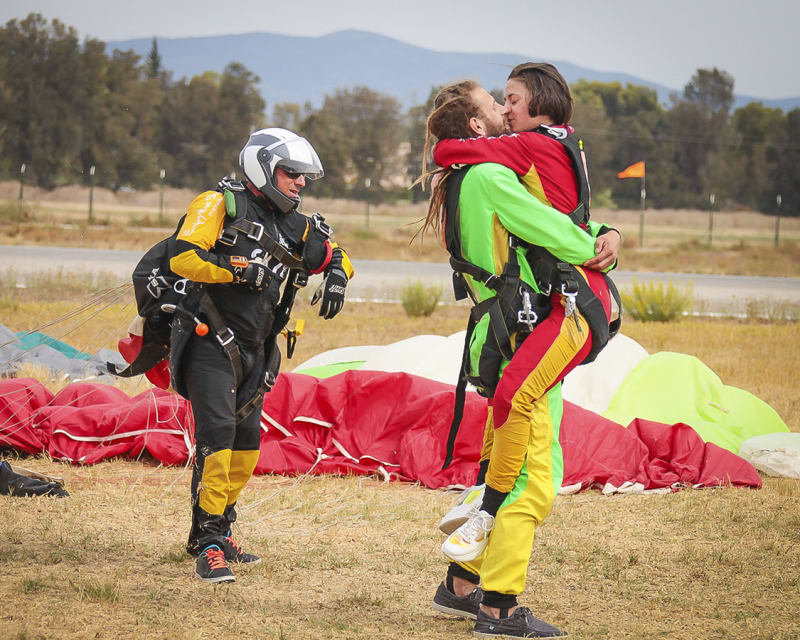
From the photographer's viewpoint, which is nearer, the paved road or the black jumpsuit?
the black jumpsuit

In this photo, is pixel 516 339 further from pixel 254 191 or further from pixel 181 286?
pixel 181 286

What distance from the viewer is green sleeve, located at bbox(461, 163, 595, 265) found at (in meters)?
3.57

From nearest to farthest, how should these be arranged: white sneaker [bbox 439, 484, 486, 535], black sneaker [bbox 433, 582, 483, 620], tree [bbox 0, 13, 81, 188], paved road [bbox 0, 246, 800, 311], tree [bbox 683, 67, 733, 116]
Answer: white sneaker [bbox 439, 484, 486, 535], black sneaker [bbox 433, 582, 483, 620], paved road [bbox 0, 246, 800, 311], tree [bbox 0, 13, 81, 188], tree [bbox 683, 67, 733, 116]

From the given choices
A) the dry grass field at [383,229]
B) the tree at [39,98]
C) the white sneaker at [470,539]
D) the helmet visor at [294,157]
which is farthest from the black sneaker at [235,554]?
the tree at [39,98]

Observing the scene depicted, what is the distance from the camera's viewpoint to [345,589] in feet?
14.5

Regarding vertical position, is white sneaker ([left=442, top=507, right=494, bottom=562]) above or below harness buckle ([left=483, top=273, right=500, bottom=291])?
below

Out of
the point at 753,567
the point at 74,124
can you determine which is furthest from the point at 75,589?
the point at 74,124

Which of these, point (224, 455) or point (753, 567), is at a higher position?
point (224, 455)

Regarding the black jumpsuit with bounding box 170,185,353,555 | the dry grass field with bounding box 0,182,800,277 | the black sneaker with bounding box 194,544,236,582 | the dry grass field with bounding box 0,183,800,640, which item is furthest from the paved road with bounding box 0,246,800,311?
the black sneaker with bounding box 194,544,236,582

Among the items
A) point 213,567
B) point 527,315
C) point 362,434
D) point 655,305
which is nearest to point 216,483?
point 213,567

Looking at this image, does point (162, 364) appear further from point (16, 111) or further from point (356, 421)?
point (16, 111)

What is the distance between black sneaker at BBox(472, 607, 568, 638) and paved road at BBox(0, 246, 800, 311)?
12.5 metres

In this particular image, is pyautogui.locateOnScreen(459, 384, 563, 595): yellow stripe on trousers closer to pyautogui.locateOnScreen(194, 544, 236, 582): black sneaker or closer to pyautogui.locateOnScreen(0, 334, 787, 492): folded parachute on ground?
pyautogui.locateOnScreen(194, 544, 236, 582): black sneaker

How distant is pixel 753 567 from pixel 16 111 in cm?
4453
